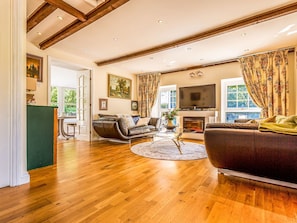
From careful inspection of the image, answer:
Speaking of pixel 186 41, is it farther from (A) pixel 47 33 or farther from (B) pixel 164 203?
(B) pixel 164 203

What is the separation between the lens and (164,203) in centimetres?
164

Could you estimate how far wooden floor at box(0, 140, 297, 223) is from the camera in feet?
4.66

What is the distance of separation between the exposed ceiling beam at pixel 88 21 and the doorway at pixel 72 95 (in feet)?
2.49

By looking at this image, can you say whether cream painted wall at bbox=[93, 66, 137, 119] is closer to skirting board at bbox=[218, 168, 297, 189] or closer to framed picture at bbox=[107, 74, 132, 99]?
framed picture at bbox=[107, 74, 132, 99]

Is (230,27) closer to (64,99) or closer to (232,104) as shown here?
(232,104)

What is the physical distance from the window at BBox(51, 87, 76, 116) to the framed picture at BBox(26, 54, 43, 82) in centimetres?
350

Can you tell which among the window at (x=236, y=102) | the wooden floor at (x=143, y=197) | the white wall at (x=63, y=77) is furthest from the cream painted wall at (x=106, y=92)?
the window at (x=236, y=102)

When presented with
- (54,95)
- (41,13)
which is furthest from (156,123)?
(54,95)

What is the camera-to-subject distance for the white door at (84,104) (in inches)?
216

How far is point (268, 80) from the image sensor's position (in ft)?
14.7

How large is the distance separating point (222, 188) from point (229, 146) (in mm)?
514

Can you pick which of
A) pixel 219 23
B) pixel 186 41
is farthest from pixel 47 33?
pixel 219 23

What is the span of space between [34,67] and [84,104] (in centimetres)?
188

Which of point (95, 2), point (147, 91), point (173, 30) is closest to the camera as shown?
point (95, 2)
